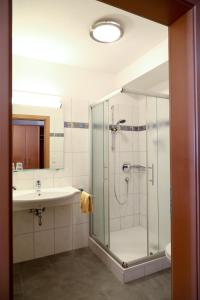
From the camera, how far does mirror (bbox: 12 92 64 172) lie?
7.65ft

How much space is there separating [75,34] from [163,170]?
1.72 metres

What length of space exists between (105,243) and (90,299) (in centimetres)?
73

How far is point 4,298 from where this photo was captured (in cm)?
58

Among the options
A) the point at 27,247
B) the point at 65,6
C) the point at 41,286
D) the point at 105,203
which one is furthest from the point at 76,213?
the point at 65,6

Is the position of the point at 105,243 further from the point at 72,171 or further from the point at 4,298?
the point at 4,298

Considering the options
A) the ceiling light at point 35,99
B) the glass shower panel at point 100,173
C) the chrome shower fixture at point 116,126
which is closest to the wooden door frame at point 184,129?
the glass shower panel at point 100,173

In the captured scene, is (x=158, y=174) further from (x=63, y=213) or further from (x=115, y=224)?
(x=63, y=213)

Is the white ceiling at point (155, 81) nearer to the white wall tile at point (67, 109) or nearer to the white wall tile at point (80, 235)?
the white wall tile at point (67, 109)

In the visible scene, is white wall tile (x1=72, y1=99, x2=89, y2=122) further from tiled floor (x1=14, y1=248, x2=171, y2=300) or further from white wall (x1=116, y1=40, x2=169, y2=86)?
A: tiled floor (x1=14, y1=248, x2=171, y2=300)

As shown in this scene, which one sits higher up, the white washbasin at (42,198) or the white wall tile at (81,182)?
the white wall tile at (81,182)

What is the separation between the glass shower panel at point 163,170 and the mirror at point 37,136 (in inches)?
47.5

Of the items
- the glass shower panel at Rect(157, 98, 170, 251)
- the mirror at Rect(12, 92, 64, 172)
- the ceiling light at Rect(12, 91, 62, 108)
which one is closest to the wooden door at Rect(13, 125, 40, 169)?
the mirror at Rect(12, 92, 64, 172)

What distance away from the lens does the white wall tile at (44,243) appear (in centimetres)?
244

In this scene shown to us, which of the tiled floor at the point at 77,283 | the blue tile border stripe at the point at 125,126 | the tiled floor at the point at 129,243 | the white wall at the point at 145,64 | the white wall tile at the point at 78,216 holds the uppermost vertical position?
the white wall at the point at 145,64
